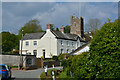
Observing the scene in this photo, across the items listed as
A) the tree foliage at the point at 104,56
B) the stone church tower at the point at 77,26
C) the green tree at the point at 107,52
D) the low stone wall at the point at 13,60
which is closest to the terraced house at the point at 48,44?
the stone church tower at the point at 77,26

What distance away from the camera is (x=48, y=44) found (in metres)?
46.0

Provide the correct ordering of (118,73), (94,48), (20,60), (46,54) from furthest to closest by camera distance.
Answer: (46,54) → (20,60) → (94,48) → (118,73)

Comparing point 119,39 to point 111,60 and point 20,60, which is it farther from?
point 20,60

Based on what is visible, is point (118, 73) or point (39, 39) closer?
point (118, 73)

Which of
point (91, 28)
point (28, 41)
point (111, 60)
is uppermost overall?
point (91, 28)

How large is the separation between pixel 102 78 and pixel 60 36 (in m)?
37.9

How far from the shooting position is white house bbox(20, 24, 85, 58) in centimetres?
4519

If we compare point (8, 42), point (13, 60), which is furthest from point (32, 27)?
point (13, 60)

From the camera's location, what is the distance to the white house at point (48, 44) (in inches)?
1779

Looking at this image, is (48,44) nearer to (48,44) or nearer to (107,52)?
(48,44)

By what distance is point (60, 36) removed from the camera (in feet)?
152

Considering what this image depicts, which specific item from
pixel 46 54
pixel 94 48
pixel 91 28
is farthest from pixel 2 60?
pixel 91 28

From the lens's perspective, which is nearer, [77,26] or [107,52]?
[107,52]

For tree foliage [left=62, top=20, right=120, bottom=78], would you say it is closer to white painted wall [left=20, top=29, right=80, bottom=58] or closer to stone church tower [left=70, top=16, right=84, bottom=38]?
white painted wall [left=20, top=29, right=80, bottom=58]
